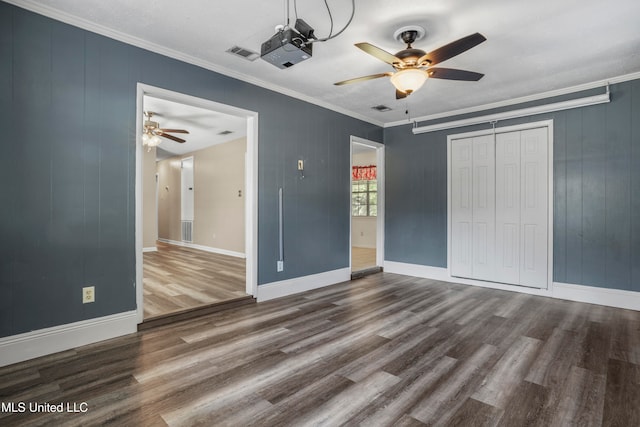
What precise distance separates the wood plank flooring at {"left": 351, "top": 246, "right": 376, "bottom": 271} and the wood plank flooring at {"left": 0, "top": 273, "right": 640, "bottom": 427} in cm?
268

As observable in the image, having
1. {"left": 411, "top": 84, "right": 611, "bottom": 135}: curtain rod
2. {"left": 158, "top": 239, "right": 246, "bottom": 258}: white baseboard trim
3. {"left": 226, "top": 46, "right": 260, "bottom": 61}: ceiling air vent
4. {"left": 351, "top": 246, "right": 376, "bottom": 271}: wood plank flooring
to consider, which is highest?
{"left": 226, "top": 46, "right": 260, "bottom": 61}: ceiling air vent

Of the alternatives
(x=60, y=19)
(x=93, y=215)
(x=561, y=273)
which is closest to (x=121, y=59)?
(x=60, y=19)

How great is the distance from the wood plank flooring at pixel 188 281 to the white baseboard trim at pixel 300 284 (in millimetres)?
271

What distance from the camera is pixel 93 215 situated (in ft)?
9.08

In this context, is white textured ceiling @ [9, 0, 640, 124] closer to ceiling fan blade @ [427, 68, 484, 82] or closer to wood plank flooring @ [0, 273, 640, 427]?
ceiling fan blade @ [427, 68, 484, 82]

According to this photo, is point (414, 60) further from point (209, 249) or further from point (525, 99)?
point (209, 249)

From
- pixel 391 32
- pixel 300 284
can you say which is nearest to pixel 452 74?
pixel 391 32

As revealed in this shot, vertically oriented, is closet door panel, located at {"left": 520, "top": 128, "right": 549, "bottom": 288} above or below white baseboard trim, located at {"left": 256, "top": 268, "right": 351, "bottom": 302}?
above

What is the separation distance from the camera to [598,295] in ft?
12.9

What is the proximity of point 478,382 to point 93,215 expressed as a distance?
3.27 meters

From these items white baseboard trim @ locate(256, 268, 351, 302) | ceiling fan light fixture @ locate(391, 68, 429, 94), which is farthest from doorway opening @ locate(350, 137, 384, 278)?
ceiling fan light fixture @ locate(391, 68, 429, 94)

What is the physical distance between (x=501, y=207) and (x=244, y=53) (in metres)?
4.02

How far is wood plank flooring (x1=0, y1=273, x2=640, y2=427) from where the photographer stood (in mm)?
1809

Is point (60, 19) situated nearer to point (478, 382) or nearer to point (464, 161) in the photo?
point (478, 382)
